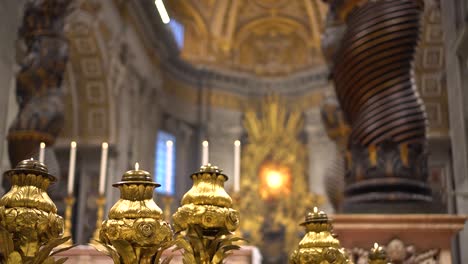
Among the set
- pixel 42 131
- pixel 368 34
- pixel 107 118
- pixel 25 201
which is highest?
pixel 107 118

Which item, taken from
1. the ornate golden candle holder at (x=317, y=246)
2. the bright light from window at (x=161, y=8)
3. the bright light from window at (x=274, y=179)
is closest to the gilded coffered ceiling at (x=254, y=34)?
the bright light from window at (x=274, y=179)

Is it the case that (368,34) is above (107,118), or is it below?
below

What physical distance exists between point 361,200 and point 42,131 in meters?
3.14

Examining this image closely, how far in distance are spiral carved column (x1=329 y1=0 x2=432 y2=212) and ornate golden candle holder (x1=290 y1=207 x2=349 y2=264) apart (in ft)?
7.34

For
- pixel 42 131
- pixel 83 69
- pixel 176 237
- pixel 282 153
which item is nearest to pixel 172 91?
pixel 282 153

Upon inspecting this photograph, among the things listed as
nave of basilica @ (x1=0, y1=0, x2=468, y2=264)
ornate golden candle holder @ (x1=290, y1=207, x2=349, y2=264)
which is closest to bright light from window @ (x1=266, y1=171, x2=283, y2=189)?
nave of basilica @ (x1=0, y1=0, x2=468, y2=264)

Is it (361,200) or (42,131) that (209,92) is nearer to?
(42,131)

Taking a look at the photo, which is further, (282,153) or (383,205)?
(282,153)

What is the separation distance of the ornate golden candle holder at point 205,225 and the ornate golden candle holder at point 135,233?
7 cm

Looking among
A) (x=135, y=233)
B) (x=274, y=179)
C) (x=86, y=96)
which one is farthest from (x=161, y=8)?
(x=274, y=179)

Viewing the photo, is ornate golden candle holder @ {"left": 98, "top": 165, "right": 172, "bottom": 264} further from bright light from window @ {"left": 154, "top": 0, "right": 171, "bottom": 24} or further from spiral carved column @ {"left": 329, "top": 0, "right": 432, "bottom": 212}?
spiral carved column @ {"left": 329, "top": 0, "right": 432, "bottom": 212}

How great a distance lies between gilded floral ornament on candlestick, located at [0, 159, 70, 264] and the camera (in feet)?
5.18

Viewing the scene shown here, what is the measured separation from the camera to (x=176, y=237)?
177 centimetres

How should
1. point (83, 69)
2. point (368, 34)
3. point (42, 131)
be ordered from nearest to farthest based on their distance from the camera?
point (368, 34) → point (42, 131) → point (83, 69)
